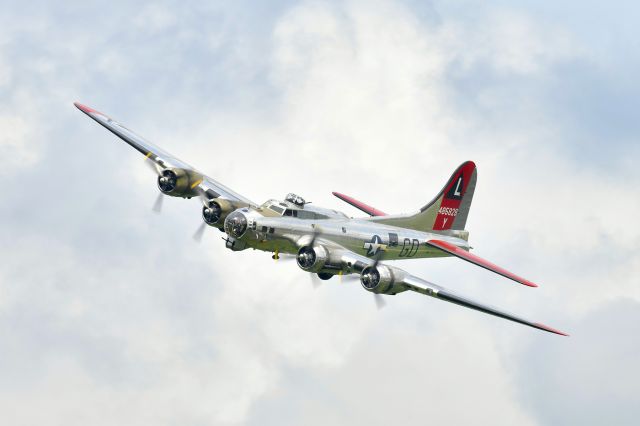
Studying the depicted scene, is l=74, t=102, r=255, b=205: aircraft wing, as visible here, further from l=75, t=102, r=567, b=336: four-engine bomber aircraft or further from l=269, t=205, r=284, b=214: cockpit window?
l=269, t=205, r=284, b=214: cockpit window

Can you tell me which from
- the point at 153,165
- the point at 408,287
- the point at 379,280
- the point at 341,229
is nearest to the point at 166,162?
the point at 153,165

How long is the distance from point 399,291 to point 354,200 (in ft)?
53.9

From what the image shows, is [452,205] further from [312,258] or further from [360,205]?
[312,258]

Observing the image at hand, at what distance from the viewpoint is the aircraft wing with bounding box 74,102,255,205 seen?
202 feet

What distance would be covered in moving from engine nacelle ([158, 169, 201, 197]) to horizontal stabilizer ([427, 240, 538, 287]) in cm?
1488

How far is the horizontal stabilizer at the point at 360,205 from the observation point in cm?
6744

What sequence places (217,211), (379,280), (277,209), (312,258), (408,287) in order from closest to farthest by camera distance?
(379,280)
(408,287)
(312,258)
(277,209)
(217,211)

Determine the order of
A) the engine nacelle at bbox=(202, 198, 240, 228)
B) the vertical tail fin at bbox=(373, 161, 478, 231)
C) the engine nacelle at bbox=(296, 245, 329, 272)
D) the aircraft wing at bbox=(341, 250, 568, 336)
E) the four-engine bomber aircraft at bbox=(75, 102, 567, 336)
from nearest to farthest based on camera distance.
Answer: the aircraft wing at bbox=(341, 250, 568, 336) → the four-engine bomber aircraft at bbox=(75, 102, 567, 336) → the engine nacelle at bbox=(296, 245, 329, 272) → the engine nacelle at bbox=(202, 198, 240, 228) → the vertical tail fin at bbox=(373, 161, 478, 231)

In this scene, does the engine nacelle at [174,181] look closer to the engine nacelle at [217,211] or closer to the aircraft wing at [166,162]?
the aircraft wing at [166,162]

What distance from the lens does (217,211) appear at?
5803 cm

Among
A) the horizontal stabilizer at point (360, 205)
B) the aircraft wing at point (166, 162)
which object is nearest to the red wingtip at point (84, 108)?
the aircraft wing at point (166, 162)

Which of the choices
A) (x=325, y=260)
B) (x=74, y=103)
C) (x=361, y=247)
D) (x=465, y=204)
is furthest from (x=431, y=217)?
(x=74, y=103)

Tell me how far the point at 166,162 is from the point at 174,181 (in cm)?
200

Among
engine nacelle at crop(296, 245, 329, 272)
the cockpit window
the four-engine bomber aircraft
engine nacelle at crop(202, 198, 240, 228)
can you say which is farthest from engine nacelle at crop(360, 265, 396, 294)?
engine nacelle at crop(202, 198, 240, 228)
